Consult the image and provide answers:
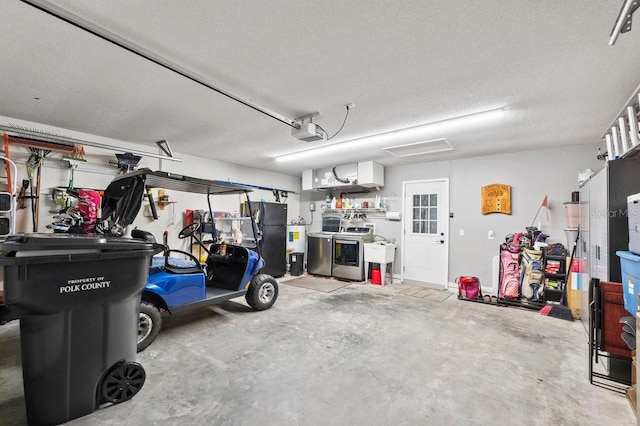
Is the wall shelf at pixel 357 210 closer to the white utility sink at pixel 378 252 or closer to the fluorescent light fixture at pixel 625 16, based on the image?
the white utility sink at pixel 378 252

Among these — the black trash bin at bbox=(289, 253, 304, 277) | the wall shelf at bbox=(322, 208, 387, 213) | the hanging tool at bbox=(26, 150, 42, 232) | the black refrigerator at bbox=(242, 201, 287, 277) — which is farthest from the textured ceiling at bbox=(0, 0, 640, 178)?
the black trash bin at bbox=(289, 253, 304, 277)

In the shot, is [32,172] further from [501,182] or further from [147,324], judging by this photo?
[501,182]

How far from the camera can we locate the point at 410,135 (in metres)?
4.13

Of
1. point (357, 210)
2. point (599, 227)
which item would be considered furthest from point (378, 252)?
point (599, 227)

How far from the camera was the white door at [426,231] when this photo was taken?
571 centimetres

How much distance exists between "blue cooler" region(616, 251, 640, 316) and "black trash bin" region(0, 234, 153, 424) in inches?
135

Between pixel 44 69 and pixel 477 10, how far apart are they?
342 centimetres

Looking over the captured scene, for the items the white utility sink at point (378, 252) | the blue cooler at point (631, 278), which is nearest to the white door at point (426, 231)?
the white utility sink at point (378, 252)

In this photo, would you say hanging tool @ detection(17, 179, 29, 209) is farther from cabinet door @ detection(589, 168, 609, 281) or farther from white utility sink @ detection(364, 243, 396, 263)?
cabinet door @ detection(589, 168, 609, 281)

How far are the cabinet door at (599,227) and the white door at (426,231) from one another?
252 centimetres

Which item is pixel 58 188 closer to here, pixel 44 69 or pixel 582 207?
pixel 44 69

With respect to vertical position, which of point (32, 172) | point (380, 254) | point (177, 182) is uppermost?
point (32, 172)

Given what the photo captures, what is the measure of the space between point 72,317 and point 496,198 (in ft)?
19.4

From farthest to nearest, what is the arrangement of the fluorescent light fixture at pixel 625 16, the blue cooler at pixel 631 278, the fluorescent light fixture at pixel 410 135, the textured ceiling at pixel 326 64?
the fluorescent light fixture at pixel 410 135 → the blue cooler at pixel 631 278 → the textured ceiling at pixel 326 64 → the fluorescent light fixture at pixel 625 16
